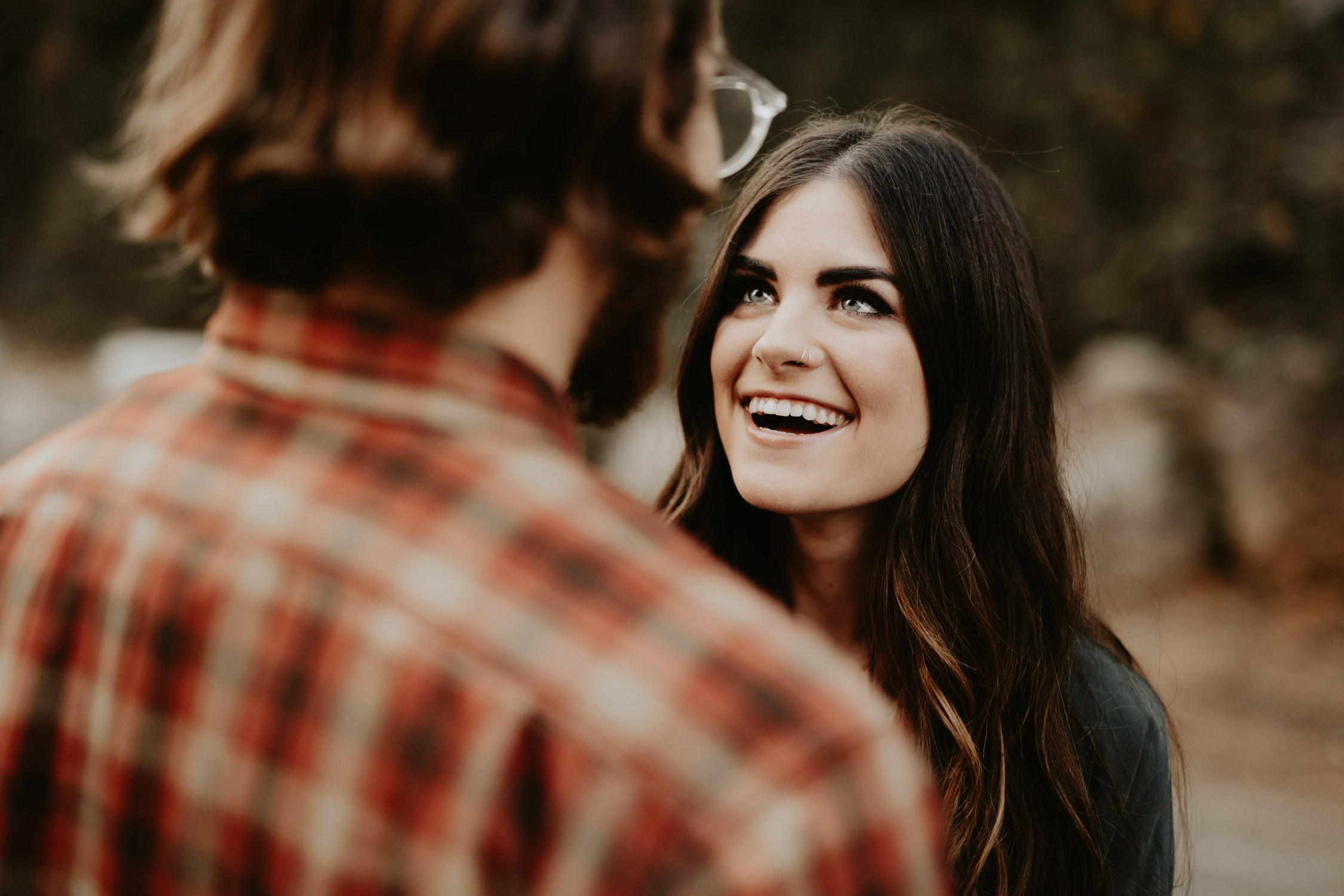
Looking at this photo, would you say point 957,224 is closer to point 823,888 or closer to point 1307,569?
point 823,888

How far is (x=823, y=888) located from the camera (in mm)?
710

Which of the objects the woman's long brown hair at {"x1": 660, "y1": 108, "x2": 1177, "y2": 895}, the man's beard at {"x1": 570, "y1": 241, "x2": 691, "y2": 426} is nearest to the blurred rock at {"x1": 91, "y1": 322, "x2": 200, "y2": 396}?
the woman's long brown hair at {"x1": 660, "y1": 108, "x2": 1177, "y2": 895}

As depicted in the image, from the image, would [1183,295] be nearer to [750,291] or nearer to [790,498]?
[750,291]

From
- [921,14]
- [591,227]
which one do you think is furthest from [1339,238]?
[591,227]

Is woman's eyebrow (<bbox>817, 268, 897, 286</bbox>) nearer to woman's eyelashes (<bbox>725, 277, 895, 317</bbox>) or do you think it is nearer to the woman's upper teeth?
woman's eyelashes (<bbox>725, 277, 895, 317</bbox>)

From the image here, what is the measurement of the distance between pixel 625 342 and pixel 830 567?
118 cm

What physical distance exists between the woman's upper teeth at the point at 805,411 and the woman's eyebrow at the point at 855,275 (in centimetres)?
23

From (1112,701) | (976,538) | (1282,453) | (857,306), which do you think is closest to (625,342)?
(857,306)

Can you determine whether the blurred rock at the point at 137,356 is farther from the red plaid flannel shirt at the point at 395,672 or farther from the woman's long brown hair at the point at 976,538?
the red plaid flannel shirt at the point at 395,672

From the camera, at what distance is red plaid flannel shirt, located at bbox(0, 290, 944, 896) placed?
0.71 meters

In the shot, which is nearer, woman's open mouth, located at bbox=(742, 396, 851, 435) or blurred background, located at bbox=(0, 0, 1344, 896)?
woman's open mouth, located at bbox=(742, 396, 851, 435)

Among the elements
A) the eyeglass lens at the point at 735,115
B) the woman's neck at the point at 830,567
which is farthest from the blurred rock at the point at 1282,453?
the eyeglass lens at the point at 735,115

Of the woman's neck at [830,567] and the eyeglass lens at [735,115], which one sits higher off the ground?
the eyeglass lens at [735,115]

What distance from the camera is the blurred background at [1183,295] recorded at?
6125mm
